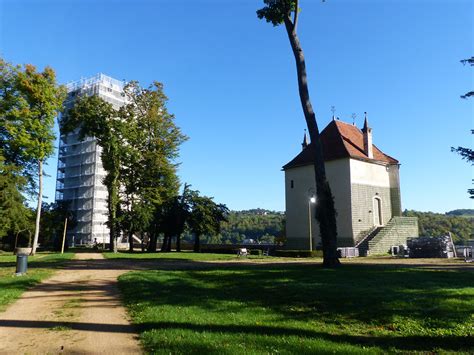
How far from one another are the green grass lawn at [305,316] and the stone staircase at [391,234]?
26.1 m

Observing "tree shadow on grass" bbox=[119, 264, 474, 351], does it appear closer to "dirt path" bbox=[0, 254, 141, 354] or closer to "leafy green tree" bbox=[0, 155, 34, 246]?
"dirt path" bbox=[0, 254, 141, 354]

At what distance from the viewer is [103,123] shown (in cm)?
4041

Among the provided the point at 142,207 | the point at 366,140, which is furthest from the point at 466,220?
the point at 142,207

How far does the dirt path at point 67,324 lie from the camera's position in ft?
20.8

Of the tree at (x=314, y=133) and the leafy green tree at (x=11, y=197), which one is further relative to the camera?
the leafy green tree at (x=11, y=197)

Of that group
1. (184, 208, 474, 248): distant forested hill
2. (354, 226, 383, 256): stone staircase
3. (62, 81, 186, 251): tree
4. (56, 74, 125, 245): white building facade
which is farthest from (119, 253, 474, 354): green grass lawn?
(56, 74, 125, 245): white building facade

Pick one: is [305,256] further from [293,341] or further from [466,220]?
[466,220]

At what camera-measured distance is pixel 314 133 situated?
809 inches

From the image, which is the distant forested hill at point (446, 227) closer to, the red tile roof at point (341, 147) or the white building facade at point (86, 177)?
the red tile roof at point (341, 147)

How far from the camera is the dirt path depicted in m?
6.34

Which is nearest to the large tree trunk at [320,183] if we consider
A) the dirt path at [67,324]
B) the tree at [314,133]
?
the tree at [314,133]

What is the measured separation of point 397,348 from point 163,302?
5729mm

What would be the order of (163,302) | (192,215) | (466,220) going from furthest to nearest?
1. (466,220)
2. (192,215)
3. (163,302)

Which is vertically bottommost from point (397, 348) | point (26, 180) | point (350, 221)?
point (397, 348)
